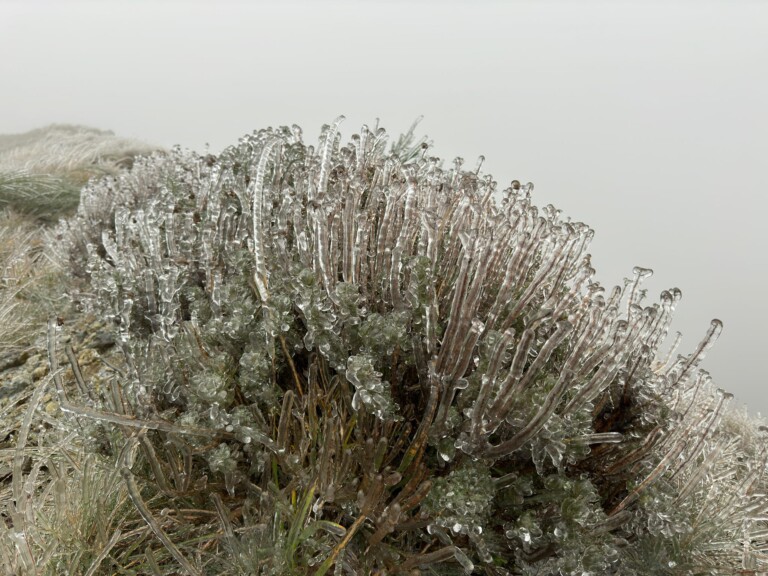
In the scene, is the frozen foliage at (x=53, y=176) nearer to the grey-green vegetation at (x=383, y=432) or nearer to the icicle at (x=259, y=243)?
the grey-green vegetation at (x=383, y=432)

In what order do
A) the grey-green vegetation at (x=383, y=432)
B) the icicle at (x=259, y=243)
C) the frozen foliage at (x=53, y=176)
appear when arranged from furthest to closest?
the frozen foliage at (x=53, y=176) < the icicle at (x=259, y=243) < the grey-green vegetation at (x=383, y=432)

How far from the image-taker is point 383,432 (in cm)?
161

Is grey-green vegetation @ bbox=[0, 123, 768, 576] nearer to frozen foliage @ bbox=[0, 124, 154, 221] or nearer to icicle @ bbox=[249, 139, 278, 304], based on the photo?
icicle @ bbox=[249, 139, 278, 304]

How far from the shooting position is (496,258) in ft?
6.61

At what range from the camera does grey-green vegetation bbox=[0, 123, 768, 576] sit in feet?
4.99

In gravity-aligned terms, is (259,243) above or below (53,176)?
above

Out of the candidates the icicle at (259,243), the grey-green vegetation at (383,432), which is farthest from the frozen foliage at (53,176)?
the icicle at (259,243)

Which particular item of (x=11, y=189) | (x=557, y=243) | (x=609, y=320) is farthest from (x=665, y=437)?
(x=11, y=189)

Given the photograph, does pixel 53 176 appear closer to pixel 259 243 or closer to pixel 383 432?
pixel 259 243

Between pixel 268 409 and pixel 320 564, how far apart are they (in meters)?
0.54

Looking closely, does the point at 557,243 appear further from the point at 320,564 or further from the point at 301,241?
the point at 320,564

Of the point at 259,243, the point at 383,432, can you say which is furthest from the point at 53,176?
the point at 383,432

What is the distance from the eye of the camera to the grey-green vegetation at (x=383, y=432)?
4.99ft

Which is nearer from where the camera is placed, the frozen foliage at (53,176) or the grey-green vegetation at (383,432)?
the grey-green vegetation at (383,432)
